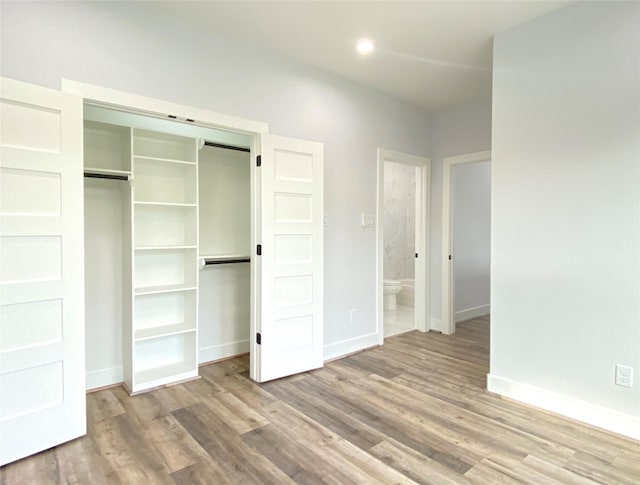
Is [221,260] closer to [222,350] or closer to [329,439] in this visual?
[222,350]

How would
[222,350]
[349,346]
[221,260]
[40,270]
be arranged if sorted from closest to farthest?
[40,270] < [221,260] < [222,350] < [349,346]

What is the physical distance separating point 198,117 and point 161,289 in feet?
4.65

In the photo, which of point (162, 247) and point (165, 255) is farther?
point (165, 255)

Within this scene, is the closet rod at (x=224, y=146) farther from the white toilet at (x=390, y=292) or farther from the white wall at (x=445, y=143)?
the white toilet at (x=390, y=292)

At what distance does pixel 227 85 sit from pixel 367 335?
9.16 feet

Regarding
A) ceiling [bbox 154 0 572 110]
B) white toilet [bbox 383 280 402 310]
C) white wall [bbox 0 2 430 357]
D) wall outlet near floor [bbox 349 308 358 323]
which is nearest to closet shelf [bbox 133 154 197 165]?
white wall [bbox 0 2 430 357]

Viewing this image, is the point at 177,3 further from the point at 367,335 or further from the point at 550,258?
the point at 367,335

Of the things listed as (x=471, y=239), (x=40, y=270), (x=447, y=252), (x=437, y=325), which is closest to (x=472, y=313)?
(x=437, y=325)

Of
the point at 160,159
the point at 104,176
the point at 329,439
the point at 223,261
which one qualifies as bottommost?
→ the point at 329,439

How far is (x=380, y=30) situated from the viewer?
2.73 meters

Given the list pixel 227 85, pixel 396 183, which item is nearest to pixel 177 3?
pixel 227 85

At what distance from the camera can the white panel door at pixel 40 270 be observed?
1.91 meters

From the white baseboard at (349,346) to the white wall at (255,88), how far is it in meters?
0.01

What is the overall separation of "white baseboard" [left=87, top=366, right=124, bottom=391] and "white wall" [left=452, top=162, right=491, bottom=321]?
3887mm
